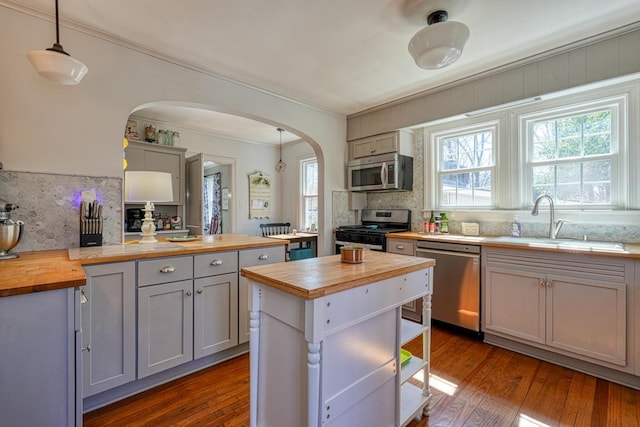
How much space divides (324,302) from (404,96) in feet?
9.87

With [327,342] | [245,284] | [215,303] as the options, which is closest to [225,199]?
[245,284]

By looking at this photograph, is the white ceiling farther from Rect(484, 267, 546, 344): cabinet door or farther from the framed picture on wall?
the framed picture on wall

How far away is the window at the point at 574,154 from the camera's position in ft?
8.27

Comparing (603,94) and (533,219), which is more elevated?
(603,94)

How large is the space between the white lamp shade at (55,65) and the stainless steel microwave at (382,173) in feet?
9.51

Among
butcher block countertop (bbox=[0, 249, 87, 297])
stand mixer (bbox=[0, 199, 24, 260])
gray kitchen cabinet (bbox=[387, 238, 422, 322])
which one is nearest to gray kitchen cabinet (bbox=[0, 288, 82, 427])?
butcher block countertop (bbox=[0, 249, 87, 297])

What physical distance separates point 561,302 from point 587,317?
0.54ft

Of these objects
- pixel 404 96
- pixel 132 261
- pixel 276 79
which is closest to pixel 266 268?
pixel 132 261

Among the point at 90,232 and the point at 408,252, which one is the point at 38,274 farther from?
the point at 408,252

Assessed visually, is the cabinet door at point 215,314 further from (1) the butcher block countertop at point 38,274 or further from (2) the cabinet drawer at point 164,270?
(1) the butcher block countertop at point 38,274

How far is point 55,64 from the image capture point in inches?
60.6

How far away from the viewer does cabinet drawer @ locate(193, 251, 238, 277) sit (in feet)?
7.07

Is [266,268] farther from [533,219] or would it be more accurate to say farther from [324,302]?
[533,219]

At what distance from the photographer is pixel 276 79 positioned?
2941 mm
